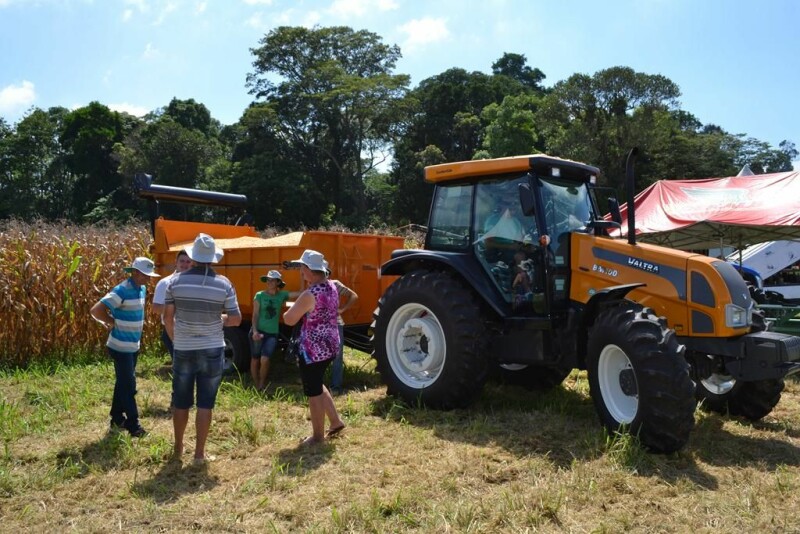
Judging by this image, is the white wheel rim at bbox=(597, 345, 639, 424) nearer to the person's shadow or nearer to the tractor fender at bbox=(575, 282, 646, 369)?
the tractor fender at bbox=(575, 282, 646, 369)

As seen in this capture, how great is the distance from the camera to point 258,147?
36.4 metres

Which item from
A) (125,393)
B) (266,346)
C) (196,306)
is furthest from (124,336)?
(266,346)

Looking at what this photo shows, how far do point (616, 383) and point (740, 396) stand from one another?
4.76 ft

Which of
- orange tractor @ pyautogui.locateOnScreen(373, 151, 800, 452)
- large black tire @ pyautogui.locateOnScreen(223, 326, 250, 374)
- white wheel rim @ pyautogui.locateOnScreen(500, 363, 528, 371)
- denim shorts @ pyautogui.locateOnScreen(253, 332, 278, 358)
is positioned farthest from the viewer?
large black tire @ pyautogui.locateOnScreen(223, 326, 250, 374)

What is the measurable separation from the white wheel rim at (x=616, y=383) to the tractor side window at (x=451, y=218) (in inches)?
71.4

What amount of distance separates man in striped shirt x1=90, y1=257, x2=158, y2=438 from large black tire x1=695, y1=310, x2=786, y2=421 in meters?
4.68

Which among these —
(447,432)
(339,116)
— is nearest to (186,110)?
(339,116)

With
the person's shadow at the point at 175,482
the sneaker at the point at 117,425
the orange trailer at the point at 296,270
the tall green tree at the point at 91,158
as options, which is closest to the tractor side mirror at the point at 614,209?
the orange trailer at the point at 296,270

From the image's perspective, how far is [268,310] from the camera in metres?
7.43

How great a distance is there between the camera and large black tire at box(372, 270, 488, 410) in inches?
223

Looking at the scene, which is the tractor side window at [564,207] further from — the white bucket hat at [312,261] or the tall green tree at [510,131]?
the tall green tree at [510,131]

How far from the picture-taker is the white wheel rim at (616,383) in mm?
4859

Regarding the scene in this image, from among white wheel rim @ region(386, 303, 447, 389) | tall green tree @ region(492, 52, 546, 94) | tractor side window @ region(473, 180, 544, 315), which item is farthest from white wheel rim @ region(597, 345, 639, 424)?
tall green tree @ region(492, 52, 546, 94)

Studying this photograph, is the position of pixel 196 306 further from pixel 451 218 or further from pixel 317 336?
pixel 451 218
